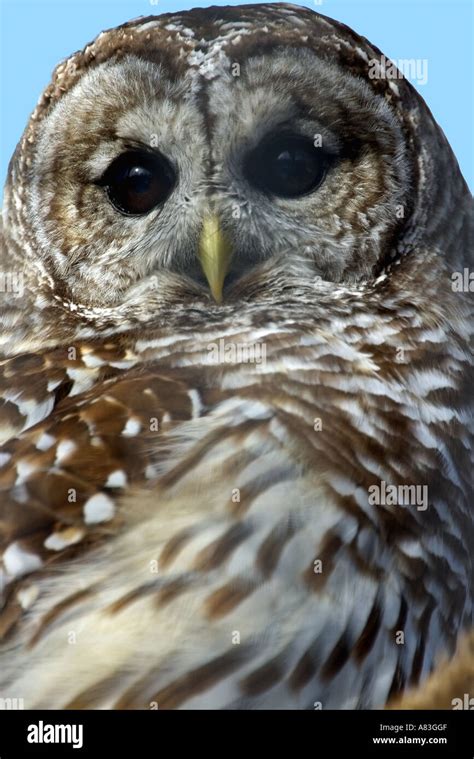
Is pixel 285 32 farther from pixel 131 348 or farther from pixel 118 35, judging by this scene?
pixel 131 348

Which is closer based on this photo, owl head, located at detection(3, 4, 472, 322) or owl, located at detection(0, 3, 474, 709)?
owl, located at detection(0, 3, 474, 709)

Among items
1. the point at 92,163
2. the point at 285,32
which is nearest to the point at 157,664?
the point at 92,163

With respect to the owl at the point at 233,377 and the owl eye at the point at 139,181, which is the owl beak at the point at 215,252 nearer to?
the owl at the point at 233,377
